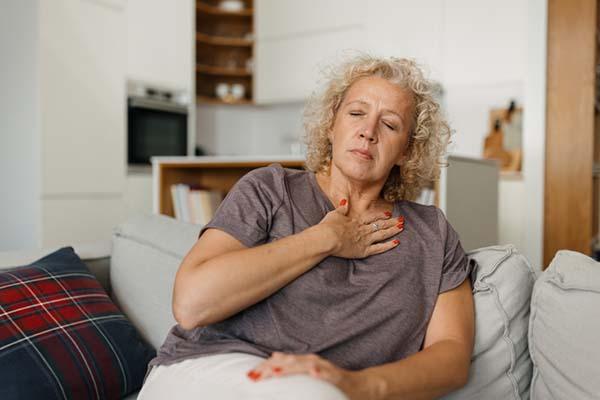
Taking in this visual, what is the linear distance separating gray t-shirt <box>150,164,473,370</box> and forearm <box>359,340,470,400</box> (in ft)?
0.27

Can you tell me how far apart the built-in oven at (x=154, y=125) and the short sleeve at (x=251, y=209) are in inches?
129

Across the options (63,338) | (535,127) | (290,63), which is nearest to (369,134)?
(63,338)

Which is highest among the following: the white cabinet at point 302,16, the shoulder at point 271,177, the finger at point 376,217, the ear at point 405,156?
the white cabinet at point 302,16

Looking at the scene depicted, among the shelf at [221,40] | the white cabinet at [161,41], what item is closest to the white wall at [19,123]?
the white cabinet at [161,41]

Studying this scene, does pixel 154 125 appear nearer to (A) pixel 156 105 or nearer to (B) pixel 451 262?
(A) pixel 156 105

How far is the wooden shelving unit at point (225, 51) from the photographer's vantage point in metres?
5.54

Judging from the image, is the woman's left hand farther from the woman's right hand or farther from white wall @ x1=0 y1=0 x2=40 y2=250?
white wall @ x1=0 y1=0 x2=40 y2=250

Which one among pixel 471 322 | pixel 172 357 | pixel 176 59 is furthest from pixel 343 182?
pixel 176 59

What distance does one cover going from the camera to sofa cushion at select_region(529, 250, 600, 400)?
1.20 meters

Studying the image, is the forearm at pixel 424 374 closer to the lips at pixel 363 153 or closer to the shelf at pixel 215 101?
the lips at pixel 363 153

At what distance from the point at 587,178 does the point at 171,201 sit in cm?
218

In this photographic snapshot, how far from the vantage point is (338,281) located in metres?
1.26

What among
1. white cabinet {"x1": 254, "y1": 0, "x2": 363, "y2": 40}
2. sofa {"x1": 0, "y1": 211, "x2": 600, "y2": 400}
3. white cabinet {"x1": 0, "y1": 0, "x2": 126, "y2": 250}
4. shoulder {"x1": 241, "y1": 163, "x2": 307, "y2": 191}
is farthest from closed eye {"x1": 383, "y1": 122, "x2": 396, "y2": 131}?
white cabinet {"x1": 254, "y1": 0, "x2": 363, "y2": 40}

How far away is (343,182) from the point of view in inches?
56.6
